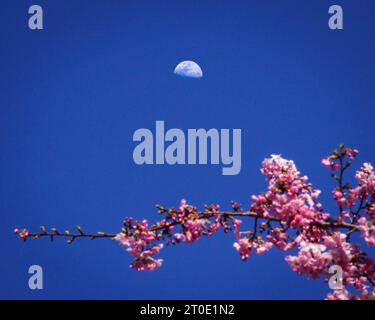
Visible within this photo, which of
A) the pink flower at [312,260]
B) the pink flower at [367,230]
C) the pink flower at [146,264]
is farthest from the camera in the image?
the pink flower at [146,264]

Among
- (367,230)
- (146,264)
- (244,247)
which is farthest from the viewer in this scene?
(146,264)

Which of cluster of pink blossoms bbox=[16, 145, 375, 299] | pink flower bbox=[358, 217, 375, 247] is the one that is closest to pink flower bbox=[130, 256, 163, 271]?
cluster of pink blossoms bbox=[16, 145, 375, 299]

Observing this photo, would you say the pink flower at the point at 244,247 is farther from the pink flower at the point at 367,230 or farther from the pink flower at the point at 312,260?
the pink flower at the point at 367,230

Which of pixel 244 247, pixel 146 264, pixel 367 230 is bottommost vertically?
pixel 146 264

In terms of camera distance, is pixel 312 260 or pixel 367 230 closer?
pixel 367 230

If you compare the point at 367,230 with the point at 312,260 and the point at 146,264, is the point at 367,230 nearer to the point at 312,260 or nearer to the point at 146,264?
the point at 312,260

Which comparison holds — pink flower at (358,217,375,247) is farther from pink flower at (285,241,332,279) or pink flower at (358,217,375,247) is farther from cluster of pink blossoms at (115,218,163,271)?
cluster of pink blossoms at (115,218,163,271)

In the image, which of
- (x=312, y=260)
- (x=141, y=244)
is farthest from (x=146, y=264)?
(x=312, y=260)

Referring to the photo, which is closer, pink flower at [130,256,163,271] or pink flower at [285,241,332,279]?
pink flower at [285,241,332,279]

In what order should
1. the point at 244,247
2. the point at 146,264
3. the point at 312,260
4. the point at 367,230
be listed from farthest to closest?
the point at 146,264 < the point at 244,247 < the point at 312,260 < the point at 367,230

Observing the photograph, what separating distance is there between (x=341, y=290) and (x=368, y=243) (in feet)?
1.23

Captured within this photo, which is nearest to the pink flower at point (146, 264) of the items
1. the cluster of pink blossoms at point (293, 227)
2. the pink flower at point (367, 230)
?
the cluster of pink blossoms at point (293, 227)
